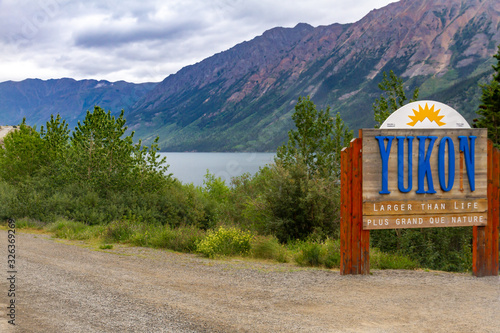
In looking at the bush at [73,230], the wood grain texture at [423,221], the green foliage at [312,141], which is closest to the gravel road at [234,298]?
the wood grain texture at [423,221]

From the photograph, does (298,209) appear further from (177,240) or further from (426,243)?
(426,243)

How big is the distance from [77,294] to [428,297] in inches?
253

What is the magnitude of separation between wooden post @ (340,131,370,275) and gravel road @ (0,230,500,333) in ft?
1.17

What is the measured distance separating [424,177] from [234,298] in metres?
5.36

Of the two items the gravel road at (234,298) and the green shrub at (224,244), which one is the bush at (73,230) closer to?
the gravel road at (234,298)

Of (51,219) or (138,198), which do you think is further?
(138,198)

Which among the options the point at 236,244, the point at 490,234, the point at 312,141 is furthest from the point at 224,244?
the point at 312,141

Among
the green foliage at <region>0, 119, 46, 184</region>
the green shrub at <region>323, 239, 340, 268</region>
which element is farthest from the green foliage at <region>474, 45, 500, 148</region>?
the green foliage at <region>0, 119, 46, 184</region>

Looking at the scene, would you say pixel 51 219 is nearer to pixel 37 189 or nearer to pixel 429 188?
pixel 37 189

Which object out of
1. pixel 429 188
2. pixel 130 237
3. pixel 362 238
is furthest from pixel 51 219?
pixel 429 188

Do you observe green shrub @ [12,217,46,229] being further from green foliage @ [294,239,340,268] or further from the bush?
green foliage @ [294,239,340,268]

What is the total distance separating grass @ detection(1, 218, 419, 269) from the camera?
1087cm

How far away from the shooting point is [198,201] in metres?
27.5

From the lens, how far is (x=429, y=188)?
31.9 ft
